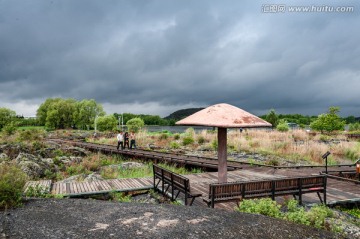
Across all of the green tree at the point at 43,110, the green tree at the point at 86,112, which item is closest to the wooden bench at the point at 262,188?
the green tree at the point at 86,112

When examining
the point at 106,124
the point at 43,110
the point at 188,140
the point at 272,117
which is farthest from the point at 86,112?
the point at 188,140

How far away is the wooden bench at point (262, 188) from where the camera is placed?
6.79 metres

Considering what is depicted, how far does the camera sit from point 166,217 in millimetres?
5633

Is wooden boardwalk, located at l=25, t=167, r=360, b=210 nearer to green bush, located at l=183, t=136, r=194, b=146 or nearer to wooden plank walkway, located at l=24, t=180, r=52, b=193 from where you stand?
wooden plank walkway, located at l=24, t=180, r=52, b=193

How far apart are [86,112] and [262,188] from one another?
7458cm

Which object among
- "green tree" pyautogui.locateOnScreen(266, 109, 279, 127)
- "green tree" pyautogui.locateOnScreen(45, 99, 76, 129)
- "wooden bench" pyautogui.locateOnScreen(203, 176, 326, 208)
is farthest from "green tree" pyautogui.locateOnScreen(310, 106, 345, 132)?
"green tree" pyautogui.locateOnScreen(45, 99, 76, 129)

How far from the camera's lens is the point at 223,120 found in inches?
285

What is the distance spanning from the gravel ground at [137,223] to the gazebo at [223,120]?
2016 millimetres

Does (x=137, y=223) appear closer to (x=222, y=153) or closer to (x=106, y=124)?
(x=222, y=153)

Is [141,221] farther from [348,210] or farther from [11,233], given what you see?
[348,210]

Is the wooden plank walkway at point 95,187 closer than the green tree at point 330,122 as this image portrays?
Yes

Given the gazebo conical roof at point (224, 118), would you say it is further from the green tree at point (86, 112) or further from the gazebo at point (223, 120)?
the green tree at point (86, 112)

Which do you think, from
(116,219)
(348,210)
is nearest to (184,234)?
(116,219)

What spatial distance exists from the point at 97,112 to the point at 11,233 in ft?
260
